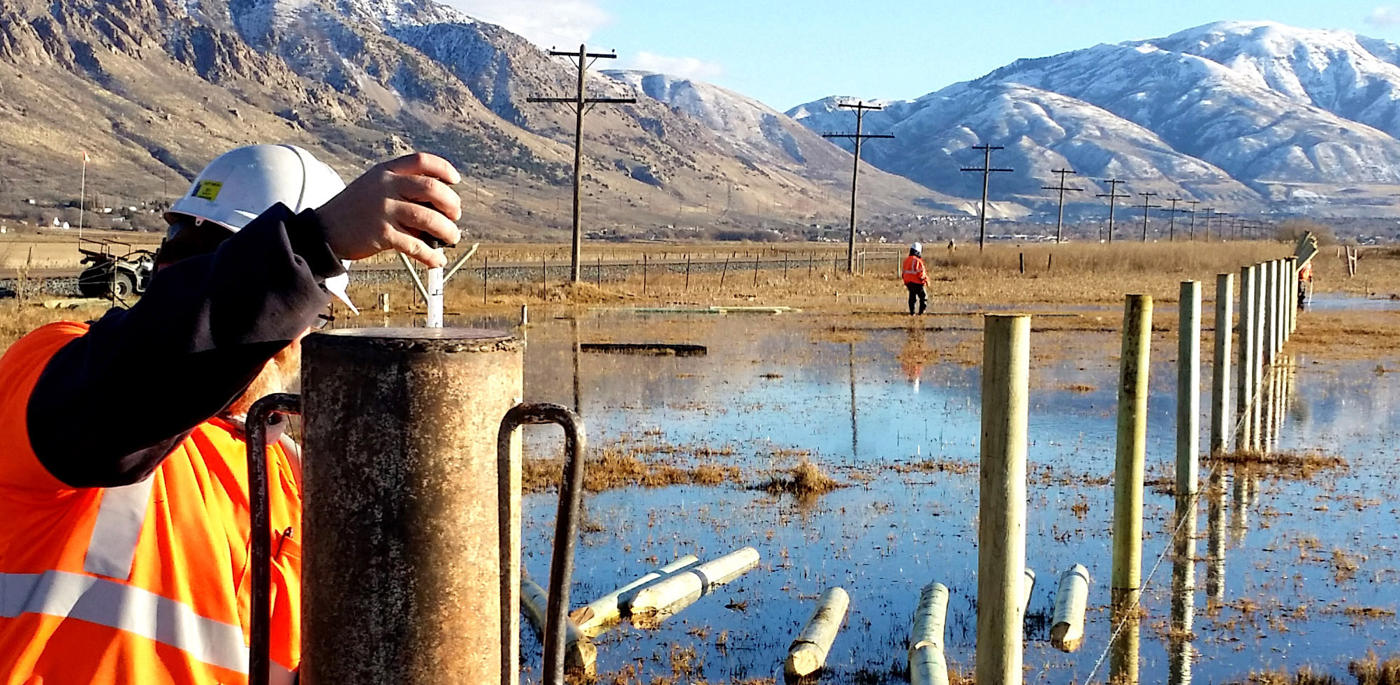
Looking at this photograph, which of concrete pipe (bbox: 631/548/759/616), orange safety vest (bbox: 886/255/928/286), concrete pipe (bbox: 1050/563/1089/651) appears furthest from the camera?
orange safety vest (bbox: 886/255/928/286)

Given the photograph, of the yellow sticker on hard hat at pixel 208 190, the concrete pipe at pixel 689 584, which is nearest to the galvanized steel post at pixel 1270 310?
the concrete pipe at pixel 689 584

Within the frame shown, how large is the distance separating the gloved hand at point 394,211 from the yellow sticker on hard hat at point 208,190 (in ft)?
1.91

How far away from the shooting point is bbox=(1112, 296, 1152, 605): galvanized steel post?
745 cm

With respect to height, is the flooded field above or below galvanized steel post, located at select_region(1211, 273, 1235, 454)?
below

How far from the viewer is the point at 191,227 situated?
2238mm

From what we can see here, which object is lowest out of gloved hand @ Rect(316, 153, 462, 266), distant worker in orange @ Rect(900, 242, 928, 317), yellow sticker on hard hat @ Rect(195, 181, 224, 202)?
gloved hand @ Rect(316, 153, 462, 266)

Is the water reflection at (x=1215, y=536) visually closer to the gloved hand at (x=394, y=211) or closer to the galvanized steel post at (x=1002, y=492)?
the galvanized steel post at (x=1002, y=492)

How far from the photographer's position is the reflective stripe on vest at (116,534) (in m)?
1.98

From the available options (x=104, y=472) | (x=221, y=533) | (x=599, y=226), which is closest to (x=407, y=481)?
(x=104, y=472)

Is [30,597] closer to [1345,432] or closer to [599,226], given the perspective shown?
[1345,432]

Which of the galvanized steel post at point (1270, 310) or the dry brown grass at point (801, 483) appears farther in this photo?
the galvanized steel post at point (1270, 310)

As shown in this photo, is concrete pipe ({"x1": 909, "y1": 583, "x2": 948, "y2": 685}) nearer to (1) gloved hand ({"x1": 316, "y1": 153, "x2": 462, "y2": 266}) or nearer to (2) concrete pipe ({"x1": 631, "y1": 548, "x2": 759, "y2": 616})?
(2) concrete pipe ({"x1": 631, "y1": 548, "x2": 759, "y2": 616})

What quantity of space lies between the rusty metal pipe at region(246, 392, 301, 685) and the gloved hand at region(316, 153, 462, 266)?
253mm

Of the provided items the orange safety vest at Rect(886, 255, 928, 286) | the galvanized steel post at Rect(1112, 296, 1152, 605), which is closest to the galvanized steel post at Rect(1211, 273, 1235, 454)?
the galvanized steel post at Rect(1112, 296, 1152, 605)
